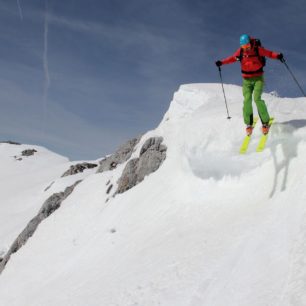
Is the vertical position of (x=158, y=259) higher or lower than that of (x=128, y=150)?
lower

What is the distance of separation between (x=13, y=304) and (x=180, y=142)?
9777 millimetres

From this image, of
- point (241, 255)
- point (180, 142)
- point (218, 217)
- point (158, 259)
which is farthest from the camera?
point (180, 142)

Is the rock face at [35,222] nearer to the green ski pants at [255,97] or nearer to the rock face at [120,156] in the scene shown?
the rock face at [120,156]

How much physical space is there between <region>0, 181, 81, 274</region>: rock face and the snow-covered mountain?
10 cm

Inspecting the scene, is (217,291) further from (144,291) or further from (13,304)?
(13,304)

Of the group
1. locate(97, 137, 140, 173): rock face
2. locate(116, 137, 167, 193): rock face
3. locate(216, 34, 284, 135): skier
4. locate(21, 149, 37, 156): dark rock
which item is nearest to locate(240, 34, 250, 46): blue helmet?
locate(216, 34, 284, 135): skier

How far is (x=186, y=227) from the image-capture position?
41.8 ft

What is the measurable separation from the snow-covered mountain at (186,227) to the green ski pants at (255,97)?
779 millimetres

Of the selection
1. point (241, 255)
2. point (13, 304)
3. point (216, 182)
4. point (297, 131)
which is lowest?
point (13, 304)

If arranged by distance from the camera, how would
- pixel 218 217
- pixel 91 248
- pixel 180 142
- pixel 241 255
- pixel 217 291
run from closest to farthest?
1. pixel 217 291
2. pixel 241 255
3. pixel 218 217
4. pixel 91 248
5. pixel 180 142

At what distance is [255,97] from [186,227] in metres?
4.72

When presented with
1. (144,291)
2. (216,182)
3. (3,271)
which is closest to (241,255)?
(144,291)

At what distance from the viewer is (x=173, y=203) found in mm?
14969

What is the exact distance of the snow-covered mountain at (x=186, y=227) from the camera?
8.72 metres
